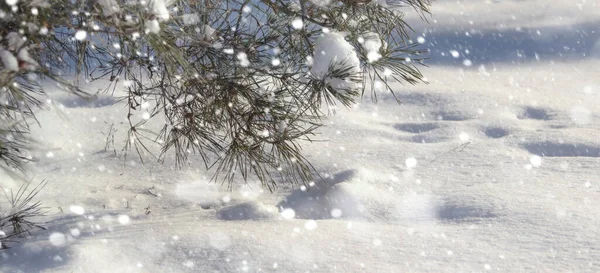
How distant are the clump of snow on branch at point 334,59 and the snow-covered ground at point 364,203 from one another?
70 centimetres

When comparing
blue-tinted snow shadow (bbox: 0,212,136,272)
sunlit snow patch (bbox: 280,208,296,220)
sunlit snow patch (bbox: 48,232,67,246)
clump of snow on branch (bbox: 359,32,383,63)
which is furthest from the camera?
sunlit snow patch (bbox: 280,208,296,220)

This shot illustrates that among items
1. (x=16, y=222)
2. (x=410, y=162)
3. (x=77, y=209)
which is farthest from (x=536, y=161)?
(x=16, y=222)

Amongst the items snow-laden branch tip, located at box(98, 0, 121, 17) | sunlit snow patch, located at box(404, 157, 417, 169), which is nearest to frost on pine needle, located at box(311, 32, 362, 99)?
snow-laden branch tip, located at box(98, 0, 121, 17)

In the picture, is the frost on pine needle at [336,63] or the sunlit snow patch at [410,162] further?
the sunlit snow patch at [410,162]

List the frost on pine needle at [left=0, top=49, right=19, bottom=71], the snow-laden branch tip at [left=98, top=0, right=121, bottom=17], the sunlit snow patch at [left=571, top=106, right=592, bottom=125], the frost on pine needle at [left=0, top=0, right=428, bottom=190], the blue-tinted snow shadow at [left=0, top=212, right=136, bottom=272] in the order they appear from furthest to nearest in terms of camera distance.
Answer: the sunlit snow patch at [left=571, top=106, right=592, bottom=125] → the blue-tinted snow shadow at [left=0, top=212, right=136, bottom=272] → the frost on pine needle at [left=0, top=0, right=428, bottom=190] → the snow-laden branch tip at [left=98, top=0, right=121, bottom=17] → the frost on pine needle at [left=0, top=49, right=19, bottom=71]

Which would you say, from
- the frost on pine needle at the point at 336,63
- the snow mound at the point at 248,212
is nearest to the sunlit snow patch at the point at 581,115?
the snow mound at the point at 248,212

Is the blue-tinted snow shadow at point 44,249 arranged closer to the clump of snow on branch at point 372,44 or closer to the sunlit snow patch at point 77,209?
the sunlit snow patch at point 77,209

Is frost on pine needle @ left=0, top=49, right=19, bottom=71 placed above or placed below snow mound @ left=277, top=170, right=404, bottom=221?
above

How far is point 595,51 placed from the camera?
8180mm

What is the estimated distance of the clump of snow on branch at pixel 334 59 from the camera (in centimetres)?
206

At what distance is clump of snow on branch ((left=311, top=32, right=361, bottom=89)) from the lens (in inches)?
81.0

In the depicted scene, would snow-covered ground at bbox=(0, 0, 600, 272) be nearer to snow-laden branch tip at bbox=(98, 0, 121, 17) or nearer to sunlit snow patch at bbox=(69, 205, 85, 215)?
sunlit snow patch at bbox=(69, 205, 85, 215)

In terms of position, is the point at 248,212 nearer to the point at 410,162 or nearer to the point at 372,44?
the point at 372,44

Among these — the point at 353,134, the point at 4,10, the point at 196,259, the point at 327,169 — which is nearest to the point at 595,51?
the point at 353,134
